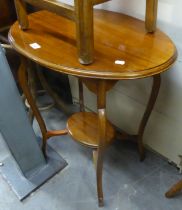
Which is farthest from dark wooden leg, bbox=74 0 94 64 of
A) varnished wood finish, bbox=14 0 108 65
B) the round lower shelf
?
the round lower shelf

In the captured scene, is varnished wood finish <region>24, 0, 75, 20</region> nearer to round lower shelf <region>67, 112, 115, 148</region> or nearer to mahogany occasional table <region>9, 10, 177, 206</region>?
mahogany occasional table <region>9, 10, 177, 206</region>

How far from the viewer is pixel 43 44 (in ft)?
3.06

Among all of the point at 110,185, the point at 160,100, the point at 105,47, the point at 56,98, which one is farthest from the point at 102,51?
the point at 56,98

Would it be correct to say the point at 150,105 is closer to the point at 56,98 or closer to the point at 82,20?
the point at 82,20

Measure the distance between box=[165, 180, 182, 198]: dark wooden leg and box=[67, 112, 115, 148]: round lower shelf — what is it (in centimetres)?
37

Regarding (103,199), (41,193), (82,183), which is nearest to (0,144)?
(41,193)

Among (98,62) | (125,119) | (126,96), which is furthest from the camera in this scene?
(125,119)

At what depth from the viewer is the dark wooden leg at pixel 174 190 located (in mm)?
1201

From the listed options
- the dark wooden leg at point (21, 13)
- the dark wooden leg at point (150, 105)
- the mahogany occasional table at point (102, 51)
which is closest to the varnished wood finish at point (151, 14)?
the mahogany occasional table at point (102, 51)

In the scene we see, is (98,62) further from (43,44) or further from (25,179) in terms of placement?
(25,179)

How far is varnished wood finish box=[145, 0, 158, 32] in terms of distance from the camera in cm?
90

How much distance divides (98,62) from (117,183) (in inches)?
30.0

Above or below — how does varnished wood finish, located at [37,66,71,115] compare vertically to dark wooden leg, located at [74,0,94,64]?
below

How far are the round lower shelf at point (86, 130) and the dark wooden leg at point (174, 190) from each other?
0.37m
